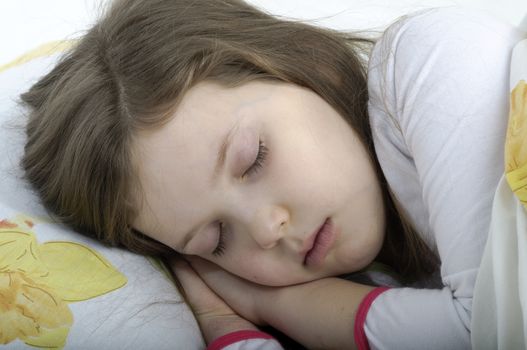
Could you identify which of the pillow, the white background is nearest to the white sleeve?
the pillow

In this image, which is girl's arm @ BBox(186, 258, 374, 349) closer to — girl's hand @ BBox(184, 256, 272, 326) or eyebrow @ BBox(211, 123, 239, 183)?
girl's hand @ BBox(184, 256, 272, 326)

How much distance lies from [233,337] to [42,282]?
0.23 metres

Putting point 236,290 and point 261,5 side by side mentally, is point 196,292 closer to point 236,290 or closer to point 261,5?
point 236,290

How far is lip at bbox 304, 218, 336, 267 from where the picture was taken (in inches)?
33.0

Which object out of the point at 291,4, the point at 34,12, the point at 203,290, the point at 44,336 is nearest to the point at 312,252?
the point at 203,290

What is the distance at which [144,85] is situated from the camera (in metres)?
0.86

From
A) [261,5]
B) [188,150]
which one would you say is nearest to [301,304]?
[188,150]

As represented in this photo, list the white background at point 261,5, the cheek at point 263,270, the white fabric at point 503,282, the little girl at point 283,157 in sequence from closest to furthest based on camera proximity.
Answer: the white fabric at point 503,282
the little girl at point 283,157
the cheek at point 263,270
the white background at point 261,5

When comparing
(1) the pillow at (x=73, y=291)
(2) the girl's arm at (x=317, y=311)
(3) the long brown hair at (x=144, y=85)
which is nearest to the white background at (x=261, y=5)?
(3) the long brown hair at (x=144, y=85)

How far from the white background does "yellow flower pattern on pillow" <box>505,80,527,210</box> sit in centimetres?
59

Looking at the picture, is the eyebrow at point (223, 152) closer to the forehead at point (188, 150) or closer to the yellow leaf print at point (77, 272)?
the forehead at point (188, 150)

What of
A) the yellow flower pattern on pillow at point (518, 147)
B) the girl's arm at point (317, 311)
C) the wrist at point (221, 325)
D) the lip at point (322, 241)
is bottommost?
the wrist at point (221, 325)

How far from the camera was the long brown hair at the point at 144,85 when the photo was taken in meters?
0.86

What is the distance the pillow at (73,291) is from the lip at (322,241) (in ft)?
→ 0.58
